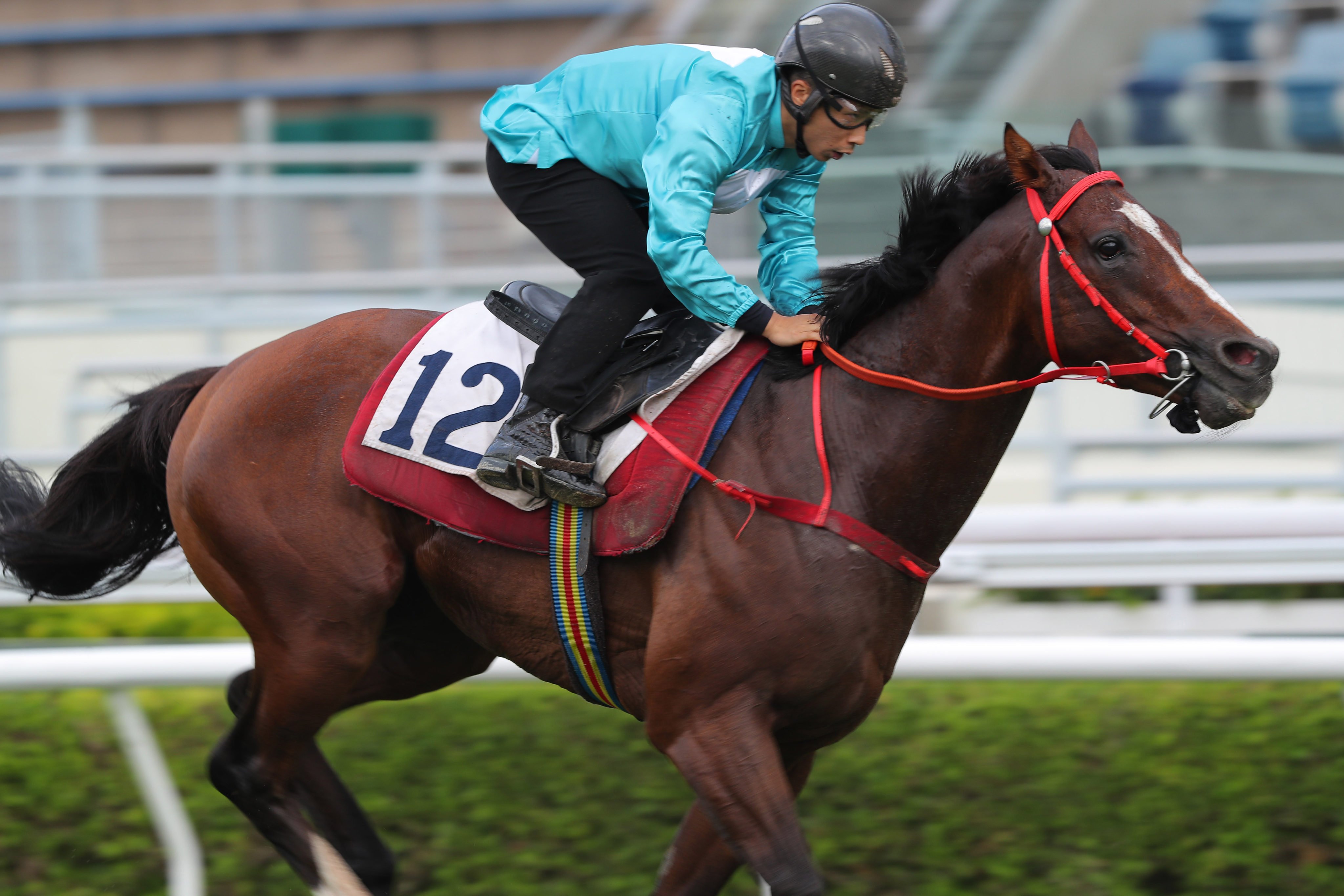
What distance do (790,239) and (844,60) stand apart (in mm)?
523

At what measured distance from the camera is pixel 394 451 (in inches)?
122

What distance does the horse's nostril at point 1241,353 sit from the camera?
256 centimetres

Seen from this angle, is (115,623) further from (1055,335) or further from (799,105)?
(1055,335)

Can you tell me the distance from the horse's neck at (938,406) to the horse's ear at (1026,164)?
0.34 feet

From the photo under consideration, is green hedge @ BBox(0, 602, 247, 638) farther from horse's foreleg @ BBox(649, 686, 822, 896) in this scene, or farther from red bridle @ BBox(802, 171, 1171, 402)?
red bridle @ BBox(802, 171, 1171, 402)

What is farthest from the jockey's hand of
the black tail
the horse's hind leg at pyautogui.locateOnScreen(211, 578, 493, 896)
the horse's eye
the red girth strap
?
the black tail

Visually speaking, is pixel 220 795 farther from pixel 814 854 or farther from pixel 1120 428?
pixel 1120 428

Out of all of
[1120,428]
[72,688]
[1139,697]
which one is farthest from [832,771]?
[1120,428]

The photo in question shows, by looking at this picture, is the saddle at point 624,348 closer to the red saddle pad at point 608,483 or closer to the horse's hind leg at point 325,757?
the red saddle pad at point 608,483

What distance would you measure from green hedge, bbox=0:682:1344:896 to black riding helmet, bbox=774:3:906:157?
1.76 metres

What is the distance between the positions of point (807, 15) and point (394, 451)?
1273 millimetres

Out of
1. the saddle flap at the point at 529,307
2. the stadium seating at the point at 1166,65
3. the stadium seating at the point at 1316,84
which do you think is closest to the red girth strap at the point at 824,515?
the saddle flap at the point at 529,307

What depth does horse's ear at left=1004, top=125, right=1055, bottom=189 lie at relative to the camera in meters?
2.76

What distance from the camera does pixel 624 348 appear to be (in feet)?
10.3
